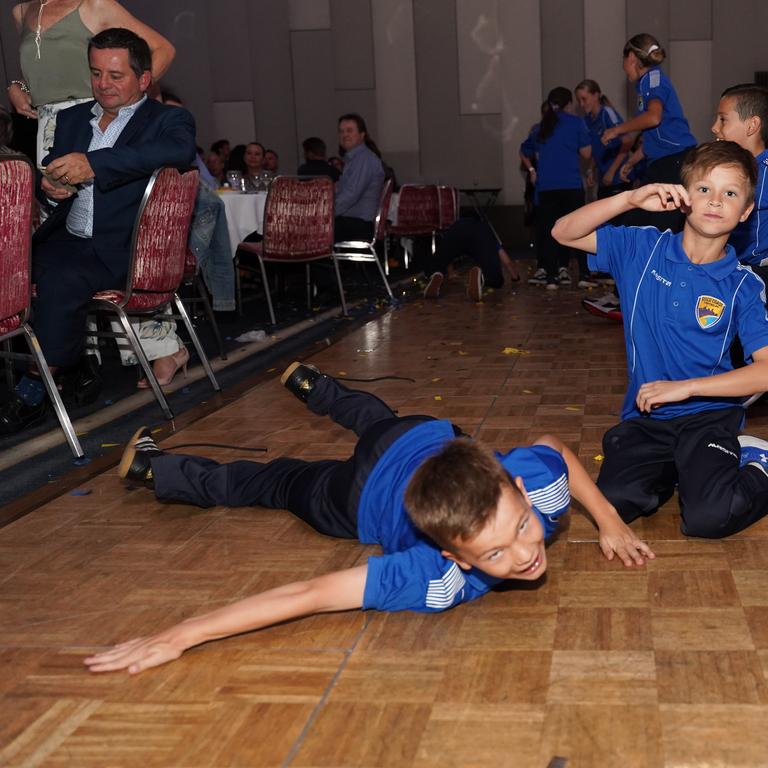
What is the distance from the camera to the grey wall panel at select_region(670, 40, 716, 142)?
35.9ft

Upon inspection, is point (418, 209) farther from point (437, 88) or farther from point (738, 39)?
point (738, 39)

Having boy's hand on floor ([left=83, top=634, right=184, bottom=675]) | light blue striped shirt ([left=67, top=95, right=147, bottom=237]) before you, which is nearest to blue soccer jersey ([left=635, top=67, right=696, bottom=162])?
light blue striped shirt ([left=67, top=95, right=147, bottom=237])

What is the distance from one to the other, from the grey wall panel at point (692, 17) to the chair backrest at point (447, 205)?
3.12 metres

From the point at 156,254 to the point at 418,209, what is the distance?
5343mm

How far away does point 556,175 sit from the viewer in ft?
25.2

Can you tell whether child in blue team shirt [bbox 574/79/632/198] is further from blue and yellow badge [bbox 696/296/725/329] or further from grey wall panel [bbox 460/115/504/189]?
Answer: blue and yellow badge [bbox 696/296/725/329]

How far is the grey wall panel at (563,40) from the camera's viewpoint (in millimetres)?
11023

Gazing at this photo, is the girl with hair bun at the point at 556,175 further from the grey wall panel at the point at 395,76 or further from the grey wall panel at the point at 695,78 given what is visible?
the grey wall panel at the point at 395,76

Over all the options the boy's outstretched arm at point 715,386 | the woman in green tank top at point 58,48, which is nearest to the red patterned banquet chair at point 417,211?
the woman in green tank top at point 58,48

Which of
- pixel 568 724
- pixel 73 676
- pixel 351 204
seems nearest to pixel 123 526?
pixel 73 676

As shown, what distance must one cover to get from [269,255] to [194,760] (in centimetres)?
447

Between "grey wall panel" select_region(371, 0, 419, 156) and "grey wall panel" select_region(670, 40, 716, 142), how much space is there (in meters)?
2.70

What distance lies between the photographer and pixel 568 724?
5.18 feet

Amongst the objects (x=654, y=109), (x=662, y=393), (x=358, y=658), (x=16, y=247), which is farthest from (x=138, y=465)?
(x=654, y=109)
